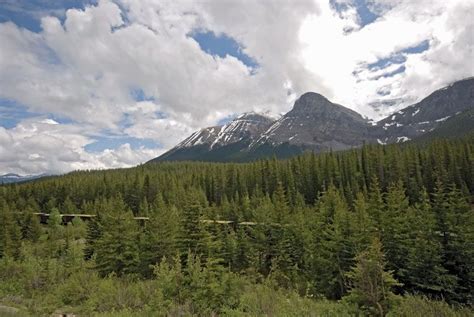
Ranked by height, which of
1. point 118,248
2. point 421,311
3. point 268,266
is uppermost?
point 118,248

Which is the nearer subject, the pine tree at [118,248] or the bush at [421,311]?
the bush at [421,311]

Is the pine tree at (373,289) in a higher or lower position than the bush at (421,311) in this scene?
higher

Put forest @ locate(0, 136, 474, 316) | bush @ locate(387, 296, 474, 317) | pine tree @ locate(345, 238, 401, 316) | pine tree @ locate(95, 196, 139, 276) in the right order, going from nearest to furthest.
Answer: bush @ locate(387, 296, 474, 317), pine tree @ locate(345, 238, 401, 316), forest @ locate(0, 136, 474, 316), pine tree @ locate(95, 196, 139, 276)

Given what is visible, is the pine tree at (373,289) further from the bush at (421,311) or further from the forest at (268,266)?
the bush at (421,311)

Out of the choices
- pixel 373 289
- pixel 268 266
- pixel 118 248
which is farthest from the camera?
pixel 268 266

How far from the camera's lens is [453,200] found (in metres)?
24.0

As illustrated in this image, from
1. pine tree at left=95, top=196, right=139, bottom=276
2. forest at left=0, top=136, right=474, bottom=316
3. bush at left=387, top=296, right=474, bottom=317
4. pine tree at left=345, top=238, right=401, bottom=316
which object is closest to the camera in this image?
bush at left=387, top=296, right=474, bottom=317

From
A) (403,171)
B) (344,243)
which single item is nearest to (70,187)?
(403,171)

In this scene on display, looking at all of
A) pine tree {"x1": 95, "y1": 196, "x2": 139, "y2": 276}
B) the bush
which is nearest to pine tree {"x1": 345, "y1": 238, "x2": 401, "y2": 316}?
the bush

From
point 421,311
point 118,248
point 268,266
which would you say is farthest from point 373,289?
point 268,266

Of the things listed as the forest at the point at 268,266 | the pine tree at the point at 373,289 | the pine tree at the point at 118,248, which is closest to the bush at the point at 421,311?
the forest at the point at 268,266

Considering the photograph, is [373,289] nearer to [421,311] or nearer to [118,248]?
[421,311]

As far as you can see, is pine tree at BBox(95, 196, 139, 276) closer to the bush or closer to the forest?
the forest

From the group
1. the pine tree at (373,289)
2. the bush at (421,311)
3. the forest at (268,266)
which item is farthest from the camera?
the forest at (268,266)
